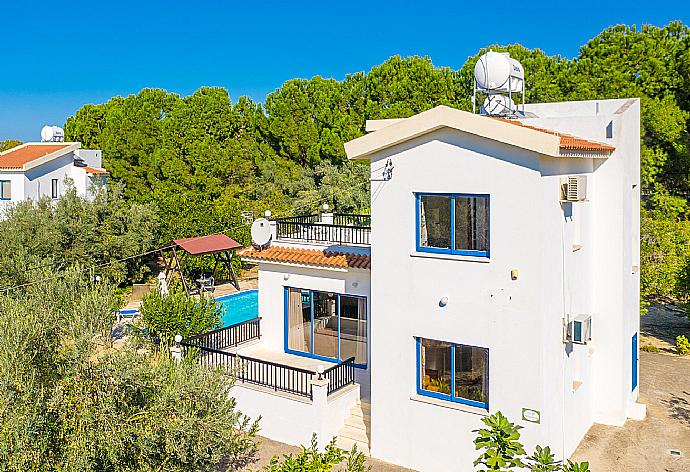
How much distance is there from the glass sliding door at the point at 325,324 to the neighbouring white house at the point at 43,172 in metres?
21.9

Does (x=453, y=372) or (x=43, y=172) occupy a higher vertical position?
(x=43, y=172)

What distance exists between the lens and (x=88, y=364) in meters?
9.88

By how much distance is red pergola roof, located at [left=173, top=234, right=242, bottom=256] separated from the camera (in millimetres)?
33281

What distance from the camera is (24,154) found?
46.3 m

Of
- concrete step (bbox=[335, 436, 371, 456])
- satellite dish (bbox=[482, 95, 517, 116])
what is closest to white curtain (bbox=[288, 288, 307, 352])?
concrete step (bbox=[335, 436, 371, 456])

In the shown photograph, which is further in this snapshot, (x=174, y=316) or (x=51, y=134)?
(x=51, y=134)

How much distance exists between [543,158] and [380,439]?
25.9ft

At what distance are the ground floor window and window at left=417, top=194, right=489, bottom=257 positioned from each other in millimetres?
5070

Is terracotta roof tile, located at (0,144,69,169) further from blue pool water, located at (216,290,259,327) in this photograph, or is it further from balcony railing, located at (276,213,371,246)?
balcony railing, located at (276,213,371,246)

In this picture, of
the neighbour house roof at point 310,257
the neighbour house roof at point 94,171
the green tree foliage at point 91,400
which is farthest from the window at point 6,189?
the green tree foliage at point 91,400

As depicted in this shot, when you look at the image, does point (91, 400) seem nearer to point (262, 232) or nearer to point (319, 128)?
point (262, 232)

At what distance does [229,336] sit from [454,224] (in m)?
9.67

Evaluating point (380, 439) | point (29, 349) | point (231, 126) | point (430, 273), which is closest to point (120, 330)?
point (380, 439)

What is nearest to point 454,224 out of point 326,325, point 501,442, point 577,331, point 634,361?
point 577,331
